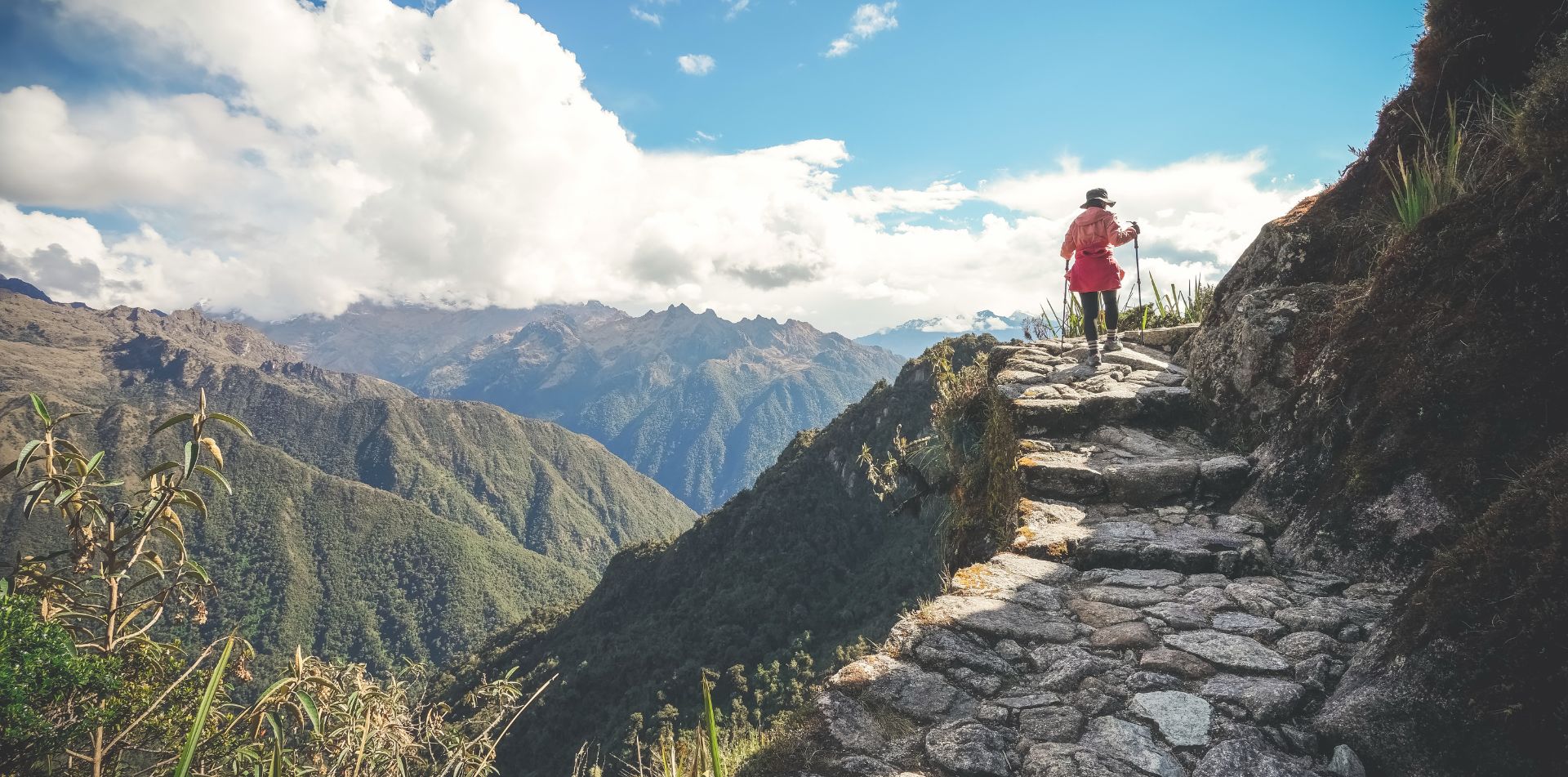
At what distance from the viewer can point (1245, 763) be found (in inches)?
111

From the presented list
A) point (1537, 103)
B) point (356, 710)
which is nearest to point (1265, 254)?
point (1537, 103)

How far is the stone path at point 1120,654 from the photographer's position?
299 cm

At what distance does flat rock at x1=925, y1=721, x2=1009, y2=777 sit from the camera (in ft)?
9.77

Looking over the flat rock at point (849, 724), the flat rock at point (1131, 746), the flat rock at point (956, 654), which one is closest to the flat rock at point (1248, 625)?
the flat rock at point (1131, 746)

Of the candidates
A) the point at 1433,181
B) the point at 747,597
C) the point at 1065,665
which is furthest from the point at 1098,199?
the point at 747,597

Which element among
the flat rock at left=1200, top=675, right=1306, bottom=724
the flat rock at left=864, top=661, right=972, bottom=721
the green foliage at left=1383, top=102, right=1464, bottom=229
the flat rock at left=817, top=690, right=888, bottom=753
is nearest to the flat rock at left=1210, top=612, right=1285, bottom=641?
the flat rock at left=1200, top=675, right=1306, bottom=724

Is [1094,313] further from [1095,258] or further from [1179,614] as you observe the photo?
[1179,614]

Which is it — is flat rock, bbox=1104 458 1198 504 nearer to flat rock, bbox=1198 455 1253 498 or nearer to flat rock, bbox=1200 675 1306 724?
flat rock, bbox=1198 455 1253 498

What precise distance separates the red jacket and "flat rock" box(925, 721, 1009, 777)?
7.10m

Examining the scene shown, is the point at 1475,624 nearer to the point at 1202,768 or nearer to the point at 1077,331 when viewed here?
the point at 1202,768

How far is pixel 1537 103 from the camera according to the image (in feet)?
13.7

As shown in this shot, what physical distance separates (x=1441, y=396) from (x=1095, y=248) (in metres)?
5.58

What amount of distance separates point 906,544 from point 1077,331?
73467 mm

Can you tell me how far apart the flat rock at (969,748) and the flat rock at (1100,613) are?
3.95 ft
